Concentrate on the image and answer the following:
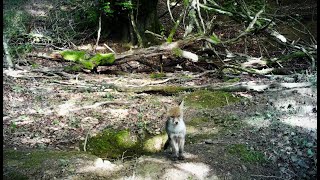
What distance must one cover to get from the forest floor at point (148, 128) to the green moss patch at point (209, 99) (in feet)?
0.18

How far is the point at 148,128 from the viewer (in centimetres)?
661

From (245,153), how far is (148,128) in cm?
188

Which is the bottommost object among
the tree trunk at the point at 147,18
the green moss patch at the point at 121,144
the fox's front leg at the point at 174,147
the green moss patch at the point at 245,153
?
the green moss patch at the point at 121,144

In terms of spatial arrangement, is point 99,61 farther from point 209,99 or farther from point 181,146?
point 181,146

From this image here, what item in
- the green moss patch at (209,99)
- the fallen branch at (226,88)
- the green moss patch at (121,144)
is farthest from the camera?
the fallen branch at (226,88)

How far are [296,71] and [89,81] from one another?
226 inches

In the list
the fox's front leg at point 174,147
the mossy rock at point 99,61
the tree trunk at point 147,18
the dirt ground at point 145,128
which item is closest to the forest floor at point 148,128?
the dirt ground at point 145,128

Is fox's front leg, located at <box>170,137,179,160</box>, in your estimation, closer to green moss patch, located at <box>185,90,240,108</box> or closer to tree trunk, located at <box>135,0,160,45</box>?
green moss patch, located at <box>185,90,240,108</box>

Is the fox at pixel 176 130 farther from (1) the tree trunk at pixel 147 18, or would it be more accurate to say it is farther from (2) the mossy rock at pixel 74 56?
(1) the tree trunk at pixel 147 18

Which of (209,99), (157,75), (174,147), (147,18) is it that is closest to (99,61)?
(157,75)

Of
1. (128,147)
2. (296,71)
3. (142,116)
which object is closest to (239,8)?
(296,71)

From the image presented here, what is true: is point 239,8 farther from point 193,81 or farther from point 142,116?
point 142,116

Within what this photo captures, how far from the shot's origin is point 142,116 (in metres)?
7.08

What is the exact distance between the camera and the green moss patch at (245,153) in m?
5.32
